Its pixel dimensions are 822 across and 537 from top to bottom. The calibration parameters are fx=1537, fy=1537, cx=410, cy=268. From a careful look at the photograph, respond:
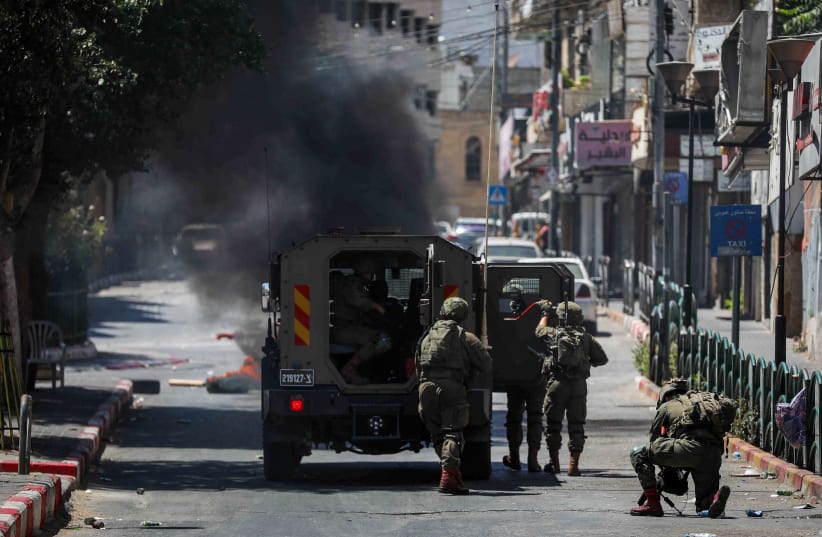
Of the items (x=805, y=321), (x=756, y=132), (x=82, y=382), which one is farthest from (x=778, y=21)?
(x=82, y=382)

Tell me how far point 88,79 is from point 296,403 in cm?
406

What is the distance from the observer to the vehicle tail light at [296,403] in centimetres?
1207

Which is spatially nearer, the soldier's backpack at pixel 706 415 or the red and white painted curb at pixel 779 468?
the soldier's backpack at pixel 706 415

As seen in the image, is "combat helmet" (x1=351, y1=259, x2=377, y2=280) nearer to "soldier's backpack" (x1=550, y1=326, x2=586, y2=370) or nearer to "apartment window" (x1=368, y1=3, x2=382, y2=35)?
"soldier's backpack" (x1=550, y1=326, x2=586, y2=370)

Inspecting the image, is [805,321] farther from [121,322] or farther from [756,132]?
[121,322]

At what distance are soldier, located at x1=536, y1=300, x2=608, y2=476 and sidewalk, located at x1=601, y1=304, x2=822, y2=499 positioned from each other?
164cm

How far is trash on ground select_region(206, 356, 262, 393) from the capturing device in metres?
21.8

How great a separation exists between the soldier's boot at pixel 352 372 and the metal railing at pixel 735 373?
350 cm

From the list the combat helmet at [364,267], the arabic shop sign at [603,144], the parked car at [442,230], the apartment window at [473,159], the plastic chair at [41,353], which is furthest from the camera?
the apartment window at [473,159]

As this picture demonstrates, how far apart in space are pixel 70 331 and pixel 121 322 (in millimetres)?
8913

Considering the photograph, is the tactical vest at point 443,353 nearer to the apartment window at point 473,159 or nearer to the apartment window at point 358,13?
the apartment window at point 358,13

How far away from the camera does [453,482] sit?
11.5 m

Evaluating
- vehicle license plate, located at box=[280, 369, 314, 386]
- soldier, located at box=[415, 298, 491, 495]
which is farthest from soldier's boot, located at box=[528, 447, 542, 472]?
vehicle license plate, located at box=[280, 369, 314, 386]

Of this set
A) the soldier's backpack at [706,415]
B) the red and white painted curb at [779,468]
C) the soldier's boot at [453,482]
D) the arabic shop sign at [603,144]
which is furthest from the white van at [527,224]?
the soldier's backpack at [706,415]
